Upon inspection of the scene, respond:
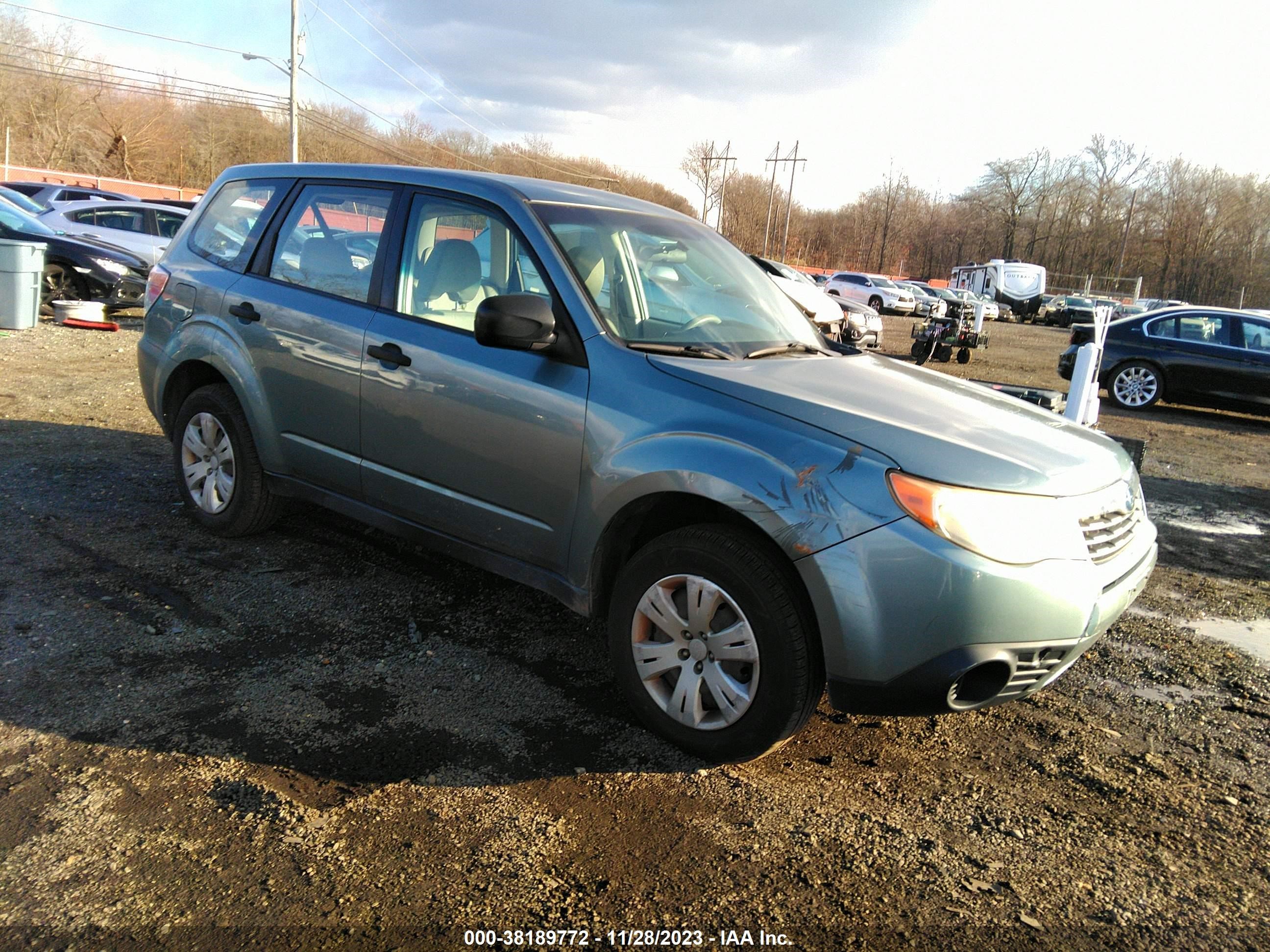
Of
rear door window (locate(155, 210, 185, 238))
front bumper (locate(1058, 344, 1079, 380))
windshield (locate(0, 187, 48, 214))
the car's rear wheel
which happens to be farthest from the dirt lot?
windshield (locate(0, 187, 48, 214))

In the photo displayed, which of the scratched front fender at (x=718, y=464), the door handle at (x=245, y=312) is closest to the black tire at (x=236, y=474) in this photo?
the door handle at (x=245, y=312)

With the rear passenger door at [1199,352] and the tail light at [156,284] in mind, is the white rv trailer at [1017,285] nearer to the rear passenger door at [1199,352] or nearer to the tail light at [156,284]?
the rear passenger door at [1199,352]

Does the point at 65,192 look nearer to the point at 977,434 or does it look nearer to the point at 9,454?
the point at 9,454

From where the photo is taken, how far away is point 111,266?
13.1 meters

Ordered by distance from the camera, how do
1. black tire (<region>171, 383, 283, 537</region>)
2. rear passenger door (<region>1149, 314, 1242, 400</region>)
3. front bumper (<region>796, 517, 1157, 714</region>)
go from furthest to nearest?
rear passenger door (<region>1149, 314, 1242, 400</region>) < black tire (<region>171, 383, 283, 537</region>) < front bumper (<region>796, 517, 1157, 714</region>)

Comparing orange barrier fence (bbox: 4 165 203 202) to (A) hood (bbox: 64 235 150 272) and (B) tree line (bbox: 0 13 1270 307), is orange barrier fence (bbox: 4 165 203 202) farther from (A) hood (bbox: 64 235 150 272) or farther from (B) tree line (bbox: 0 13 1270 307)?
(A) hood (bbox: 64 235 150 272)

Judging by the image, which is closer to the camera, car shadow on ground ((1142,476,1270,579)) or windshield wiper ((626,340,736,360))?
windshield wiper ((626,340,736,360))

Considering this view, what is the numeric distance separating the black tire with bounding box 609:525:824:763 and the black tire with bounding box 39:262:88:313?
1331cm

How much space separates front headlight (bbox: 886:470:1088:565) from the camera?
2.54 metres

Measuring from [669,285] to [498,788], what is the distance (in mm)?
2096

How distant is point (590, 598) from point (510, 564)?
42cm

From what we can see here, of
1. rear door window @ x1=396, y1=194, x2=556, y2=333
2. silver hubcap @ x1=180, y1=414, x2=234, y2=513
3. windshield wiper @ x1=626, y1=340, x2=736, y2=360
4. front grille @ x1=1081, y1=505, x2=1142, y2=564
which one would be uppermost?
rear door window @ x1=396, y1=194, x2=556, y2=333

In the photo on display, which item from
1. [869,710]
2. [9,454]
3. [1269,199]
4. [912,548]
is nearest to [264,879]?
[869,710]

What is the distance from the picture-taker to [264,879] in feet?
7.60
